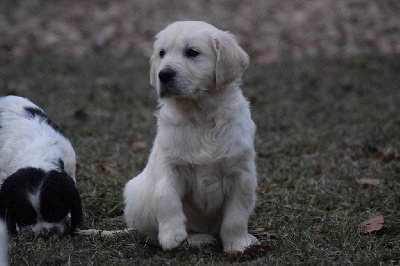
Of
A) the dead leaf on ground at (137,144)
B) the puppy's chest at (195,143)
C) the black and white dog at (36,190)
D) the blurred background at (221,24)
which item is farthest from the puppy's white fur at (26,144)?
the blurred background at (221,24)

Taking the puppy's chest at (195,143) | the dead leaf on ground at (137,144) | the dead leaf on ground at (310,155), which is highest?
the puppy's chest at (195,143)

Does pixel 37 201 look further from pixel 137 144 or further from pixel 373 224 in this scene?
pixel 137 144

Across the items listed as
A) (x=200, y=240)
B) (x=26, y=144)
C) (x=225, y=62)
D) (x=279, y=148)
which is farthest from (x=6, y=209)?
(x=279, y=148)

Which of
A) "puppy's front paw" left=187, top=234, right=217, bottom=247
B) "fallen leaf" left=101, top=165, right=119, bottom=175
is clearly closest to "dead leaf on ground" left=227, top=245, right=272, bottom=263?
"puppy's front paw" left=187, top=234, right=217, bottom=247

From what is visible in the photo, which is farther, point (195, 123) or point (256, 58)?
point (256, 58)

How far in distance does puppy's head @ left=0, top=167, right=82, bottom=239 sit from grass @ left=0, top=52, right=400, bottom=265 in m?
0.12

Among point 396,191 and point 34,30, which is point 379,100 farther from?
point 34,30

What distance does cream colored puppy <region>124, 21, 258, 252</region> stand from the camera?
3525 millimetres

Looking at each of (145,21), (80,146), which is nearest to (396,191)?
(80,146)

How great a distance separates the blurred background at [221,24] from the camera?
37.0 feet

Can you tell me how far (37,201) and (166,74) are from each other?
1117 mm

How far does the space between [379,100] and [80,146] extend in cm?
423

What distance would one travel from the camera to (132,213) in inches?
153

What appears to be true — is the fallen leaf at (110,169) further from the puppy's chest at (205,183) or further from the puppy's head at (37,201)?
the puppy's chest at (205,183)
